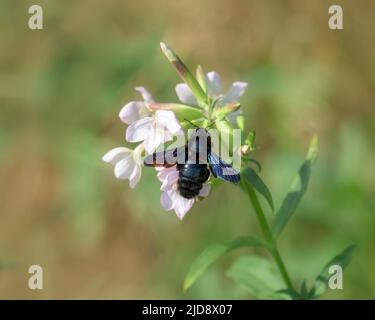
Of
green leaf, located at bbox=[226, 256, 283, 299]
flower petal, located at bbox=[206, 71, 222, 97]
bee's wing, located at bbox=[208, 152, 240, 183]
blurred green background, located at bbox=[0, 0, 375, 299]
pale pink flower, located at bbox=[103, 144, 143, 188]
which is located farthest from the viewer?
blurred green background, located at bbox=[0, 0, 375, 299]

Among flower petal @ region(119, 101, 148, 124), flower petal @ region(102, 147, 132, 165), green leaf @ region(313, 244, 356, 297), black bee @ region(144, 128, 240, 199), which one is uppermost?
flower petal @ region(119, 101, 148, 124)

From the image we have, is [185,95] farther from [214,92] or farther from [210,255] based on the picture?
[210,255]

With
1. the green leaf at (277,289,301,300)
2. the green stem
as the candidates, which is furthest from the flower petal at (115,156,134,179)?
the green leaf at (277,289,301,300)

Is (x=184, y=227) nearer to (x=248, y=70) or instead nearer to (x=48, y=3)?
(x=248, y=70)

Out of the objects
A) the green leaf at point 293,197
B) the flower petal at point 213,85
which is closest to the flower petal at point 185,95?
the flower petal at point 213,85

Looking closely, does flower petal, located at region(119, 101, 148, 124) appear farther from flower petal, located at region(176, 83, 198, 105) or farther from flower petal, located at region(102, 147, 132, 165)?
flower petal, located at region(176, 83, 198, 105)

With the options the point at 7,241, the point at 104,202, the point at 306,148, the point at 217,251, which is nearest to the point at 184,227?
the point at 104,202
